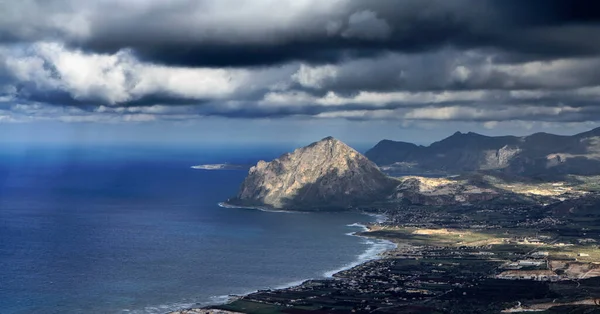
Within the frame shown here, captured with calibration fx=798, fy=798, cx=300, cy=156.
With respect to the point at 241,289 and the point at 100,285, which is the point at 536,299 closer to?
the point at 241,289

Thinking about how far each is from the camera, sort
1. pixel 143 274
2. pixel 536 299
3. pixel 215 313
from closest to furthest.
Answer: pixel 215 313 → pixel 536 299 → pixel 143 274

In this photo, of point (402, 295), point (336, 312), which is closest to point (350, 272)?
point (402, 295)

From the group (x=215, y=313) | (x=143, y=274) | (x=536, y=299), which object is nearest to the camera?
(x=215, y=313)

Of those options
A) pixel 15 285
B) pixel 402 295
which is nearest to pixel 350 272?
pixel 402 295

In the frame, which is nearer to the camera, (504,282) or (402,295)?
(402,295)

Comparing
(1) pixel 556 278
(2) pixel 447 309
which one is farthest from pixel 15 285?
(1) pixel 556 278

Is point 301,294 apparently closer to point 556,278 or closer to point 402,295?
point 402,295

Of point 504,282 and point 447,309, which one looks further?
point 504,282
